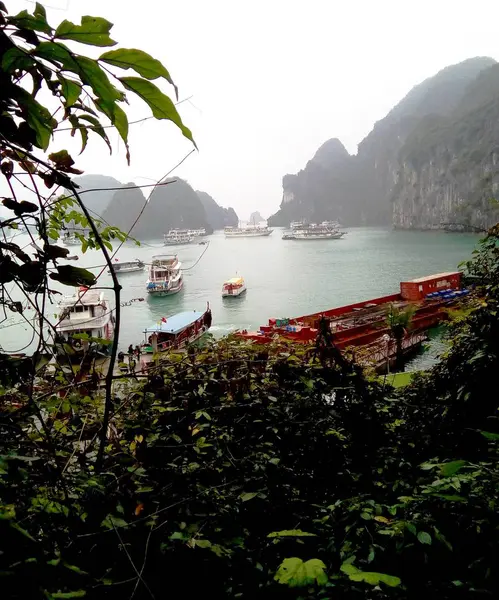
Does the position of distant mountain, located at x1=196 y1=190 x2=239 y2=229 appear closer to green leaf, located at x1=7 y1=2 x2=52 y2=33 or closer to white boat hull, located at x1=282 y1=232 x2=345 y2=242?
white boat hull, located at x1=282 y1=232 x2=345 y2=242

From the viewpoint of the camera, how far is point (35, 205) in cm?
68

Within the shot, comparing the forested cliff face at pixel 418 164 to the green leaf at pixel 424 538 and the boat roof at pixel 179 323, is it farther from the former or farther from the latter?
the green leaf at pixel 424 538

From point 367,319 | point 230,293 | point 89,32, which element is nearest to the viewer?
point 89,32

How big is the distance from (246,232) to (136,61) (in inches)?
2856

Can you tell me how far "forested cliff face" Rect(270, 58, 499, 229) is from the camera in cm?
6706

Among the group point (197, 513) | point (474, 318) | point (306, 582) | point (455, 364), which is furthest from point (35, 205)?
point (474, 318)

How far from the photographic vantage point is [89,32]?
0.46 metres

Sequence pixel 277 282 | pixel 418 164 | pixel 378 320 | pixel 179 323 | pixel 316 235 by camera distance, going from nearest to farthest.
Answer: pixel 378 320, pixel 179 323, pixel 277 282, pixel 316 235, pixel 418 164

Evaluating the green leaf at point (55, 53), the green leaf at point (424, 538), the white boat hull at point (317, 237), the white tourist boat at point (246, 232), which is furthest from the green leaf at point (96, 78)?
the white tourist boat at point (246, 232)

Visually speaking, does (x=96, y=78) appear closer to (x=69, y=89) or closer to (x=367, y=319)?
(x=69, y=89)

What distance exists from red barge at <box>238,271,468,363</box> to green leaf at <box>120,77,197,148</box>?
9.23 meters

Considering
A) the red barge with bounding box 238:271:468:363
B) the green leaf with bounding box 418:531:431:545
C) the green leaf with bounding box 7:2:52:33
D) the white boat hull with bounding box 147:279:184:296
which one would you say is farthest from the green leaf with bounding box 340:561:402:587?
the white boat hull with bounding box 147:279:184:296

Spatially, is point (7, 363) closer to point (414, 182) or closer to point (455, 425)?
point (455, 425)

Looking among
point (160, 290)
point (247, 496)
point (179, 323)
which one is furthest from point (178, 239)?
point (247, 496)
